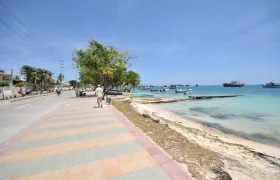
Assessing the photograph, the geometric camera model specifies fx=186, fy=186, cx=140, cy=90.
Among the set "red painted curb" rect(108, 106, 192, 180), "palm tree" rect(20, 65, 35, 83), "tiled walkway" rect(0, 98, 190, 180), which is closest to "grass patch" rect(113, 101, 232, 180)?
"red painted curb" rect(108, 106, 192, 180)

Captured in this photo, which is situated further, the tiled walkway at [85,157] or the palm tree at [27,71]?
the palm tree at [27,71]

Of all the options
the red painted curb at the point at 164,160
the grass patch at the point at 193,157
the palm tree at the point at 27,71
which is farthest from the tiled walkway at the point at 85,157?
the palm tree at the point at 27,71

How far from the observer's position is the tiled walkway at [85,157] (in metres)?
4.17

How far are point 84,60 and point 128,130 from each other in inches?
1169

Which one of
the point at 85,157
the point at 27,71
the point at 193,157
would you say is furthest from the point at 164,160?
the point at 27,71

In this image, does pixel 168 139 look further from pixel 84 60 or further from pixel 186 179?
pixel 84 60

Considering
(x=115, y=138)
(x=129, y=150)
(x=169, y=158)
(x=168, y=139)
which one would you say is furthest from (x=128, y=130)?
(x=169, y=158)

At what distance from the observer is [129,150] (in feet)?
18.2

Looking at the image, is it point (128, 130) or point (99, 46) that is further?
point (99, 46)

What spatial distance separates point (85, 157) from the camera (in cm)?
509

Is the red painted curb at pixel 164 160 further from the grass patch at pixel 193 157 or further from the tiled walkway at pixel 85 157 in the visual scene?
the grass patch at pixel 193 157

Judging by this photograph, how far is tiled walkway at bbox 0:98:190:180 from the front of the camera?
4.17 metres

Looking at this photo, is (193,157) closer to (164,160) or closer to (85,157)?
(164,160)

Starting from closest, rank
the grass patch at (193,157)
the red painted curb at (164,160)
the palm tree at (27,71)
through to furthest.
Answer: the red painted curb at (164,160)
the grass patch at (193,157)
the palm tree at (27,71)
